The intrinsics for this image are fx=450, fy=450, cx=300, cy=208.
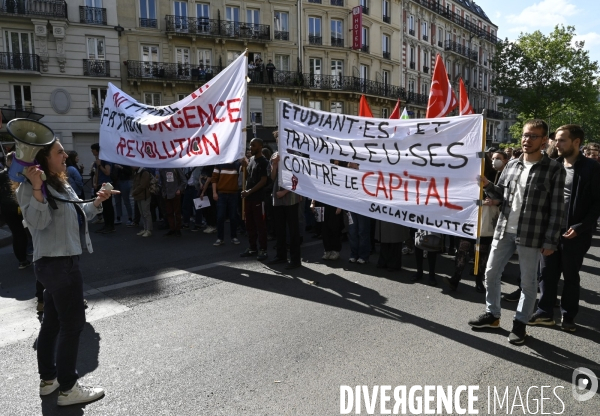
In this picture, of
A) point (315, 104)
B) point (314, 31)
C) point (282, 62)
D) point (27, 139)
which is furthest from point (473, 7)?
point (27, 139)

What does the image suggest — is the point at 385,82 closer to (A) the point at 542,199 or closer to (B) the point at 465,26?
(B) the point at 465,26

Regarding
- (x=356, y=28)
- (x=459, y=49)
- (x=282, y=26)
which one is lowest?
(x=282, y=26)

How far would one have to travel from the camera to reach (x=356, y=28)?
110 ft

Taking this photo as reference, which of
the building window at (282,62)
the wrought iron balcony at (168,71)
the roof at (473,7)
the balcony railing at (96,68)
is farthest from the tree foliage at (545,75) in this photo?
the balcony railing at (96,68)

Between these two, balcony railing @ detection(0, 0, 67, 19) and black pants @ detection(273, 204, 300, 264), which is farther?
balcony railing @ detection(0, 0, 67, 19)

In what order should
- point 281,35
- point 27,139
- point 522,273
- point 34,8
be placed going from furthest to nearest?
point 281,35 < point 34,8 < point 522,273 < point 27,139

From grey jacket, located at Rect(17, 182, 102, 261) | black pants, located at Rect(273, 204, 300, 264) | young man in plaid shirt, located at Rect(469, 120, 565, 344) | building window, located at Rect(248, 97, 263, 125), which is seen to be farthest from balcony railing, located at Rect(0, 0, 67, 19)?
young man in plaid shirt, located at Rect(469, 120, 565, 344)

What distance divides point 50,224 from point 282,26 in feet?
104

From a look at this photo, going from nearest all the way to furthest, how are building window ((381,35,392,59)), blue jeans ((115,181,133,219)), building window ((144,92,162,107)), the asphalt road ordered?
the asphalt road
blue jeans ((115,181,133,219))
building window ((144,92,162,107))
building window ((381,35,392,59))

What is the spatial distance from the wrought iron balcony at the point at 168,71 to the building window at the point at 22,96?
Result: 5.51 metres

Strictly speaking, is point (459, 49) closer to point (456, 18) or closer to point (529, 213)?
point (456, 18)

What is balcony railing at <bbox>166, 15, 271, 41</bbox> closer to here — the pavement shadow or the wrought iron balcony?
the wrought iron balcony

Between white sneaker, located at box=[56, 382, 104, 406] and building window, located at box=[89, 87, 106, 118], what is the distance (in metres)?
26.5

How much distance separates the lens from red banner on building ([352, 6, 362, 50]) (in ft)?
109
